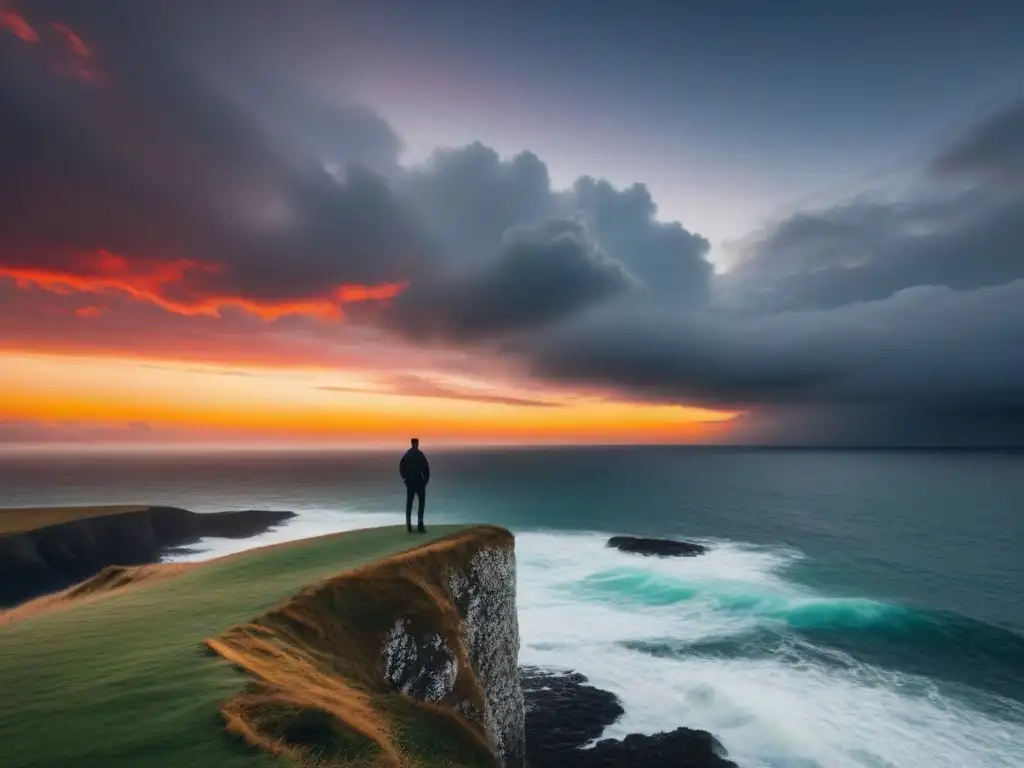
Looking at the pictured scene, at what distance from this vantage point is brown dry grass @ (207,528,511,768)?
25.0 feet

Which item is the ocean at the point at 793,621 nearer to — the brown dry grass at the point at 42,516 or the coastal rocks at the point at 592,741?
the coastal rocks at the point at 592,741

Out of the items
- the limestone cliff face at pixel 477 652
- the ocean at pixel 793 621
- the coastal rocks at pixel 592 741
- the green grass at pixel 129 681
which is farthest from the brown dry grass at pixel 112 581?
the ocean at pixel 793 621

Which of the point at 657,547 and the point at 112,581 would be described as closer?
the point at 112,581

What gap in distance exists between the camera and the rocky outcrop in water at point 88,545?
4641cm

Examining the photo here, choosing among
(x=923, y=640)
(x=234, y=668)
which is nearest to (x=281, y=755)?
(x=234, y=668)

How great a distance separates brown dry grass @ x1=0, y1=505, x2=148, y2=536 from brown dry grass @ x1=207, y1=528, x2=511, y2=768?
54.8 meters

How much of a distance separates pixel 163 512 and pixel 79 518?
44.4 feet

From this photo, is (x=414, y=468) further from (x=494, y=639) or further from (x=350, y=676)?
(x=350, y=676)

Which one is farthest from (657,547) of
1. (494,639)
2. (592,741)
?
(494,639)

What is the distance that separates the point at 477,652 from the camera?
18.8 metres

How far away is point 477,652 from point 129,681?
12.6 meters

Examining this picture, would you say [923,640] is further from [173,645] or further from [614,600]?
[173,645]

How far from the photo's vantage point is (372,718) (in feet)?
31.3

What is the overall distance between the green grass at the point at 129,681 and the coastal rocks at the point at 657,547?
185 feet
